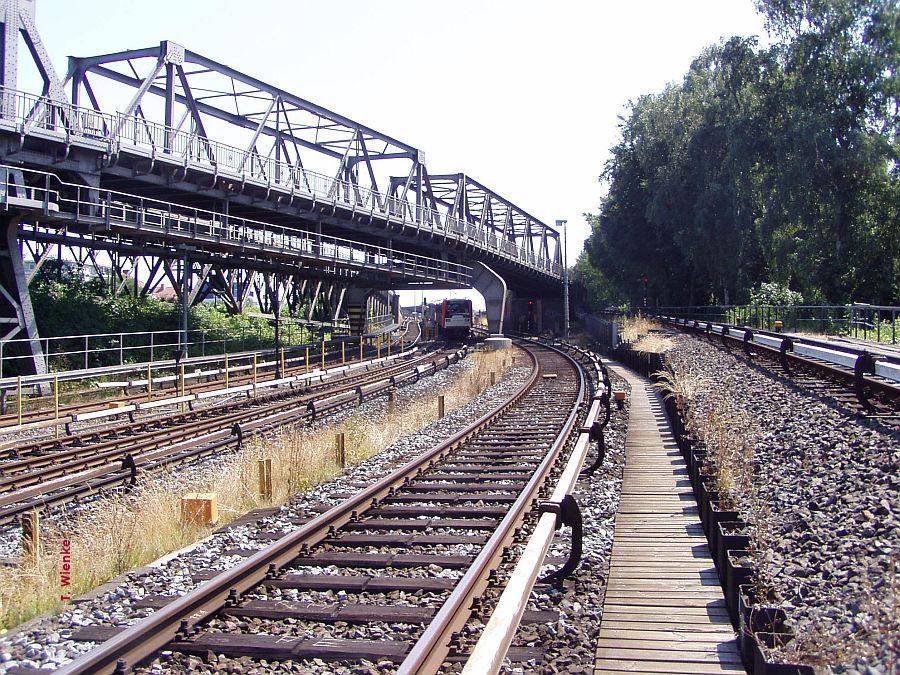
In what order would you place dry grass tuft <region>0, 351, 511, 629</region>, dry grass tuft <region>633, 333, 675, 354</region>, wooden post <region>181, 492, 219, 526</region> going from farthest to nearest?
dry grass tuft <region>633, 333, 675, 354</region>
wooden post <region>181, 492, 219, 526</region>
dry grass tuft <region>0, 351, 511, 629</region>

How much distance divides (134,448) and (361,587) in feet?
30.6

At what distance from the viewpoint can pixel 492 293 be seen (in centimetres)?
5294

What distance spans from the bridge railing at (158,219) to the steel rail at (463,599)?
21.1 meters

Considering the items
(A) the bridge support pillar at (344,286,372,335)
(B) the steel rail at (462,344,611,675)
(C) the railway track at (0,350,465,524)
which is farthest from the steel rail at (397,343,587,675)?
(A) the bridge support pillar at (344,286,372,335)

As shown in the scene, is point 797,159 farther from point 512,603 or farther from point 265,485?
point 512,603

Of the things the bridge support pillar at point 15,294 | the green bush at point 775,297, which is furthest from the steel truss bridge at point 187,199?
the green bush at point 775,297

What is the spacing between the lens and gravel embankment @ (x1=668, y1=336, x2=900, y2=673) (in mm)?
4613

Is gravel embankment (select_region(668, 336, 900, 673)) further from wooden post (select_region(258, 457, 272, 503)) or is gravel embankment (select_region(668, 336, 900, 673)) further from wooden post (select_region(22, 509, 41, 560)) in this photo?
wooden post (select_region(22, 509, 41, 560))

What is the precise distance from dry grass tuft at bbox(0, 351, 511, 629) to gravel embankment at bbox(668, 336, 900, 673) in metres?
5.79

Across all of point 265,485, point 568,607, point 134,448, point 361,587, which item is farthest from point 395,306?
point 568,607

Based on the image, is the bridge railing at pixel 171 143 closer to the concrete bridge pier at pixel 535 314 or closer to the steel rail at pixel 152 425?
the steel rail at pixel 152 425

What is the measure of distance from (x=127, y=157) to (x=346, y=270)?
1506 centimetres

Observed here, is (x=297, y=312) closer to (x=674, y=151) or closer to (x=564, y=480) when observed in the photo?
(x=674, y=151)

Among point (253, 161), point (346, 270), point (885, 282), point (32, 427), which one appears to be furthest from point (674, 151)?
point (32, 427)
